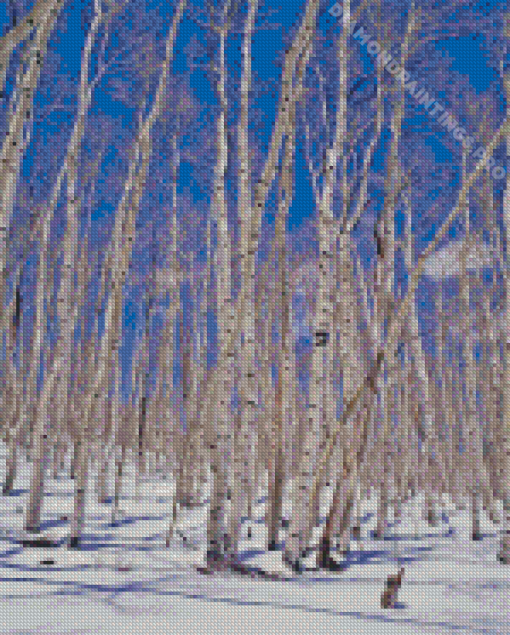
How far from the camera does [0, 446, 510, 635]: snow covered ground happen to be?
9.44ft

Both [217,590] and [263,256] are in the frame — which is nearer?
[217,590]

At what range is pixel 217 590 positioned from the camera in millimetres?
3615

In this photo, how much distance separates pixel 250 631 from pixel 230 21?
5.28 metres

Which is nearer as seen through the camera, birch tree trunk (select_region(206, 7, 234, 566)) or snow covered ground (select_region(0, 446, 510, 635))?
snow covered ground (select_region(0, 446, 510, 635))

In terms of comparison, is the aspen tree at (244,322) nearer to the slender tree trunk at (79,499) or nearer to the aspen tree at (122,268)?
the aspen tree at (122,268)

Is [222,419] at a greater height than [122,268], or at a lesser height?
lesser

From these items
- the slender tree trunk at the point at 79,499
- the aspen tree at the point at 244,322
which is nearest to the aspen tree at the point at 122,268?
the slender tree trunk at the point at 79,499

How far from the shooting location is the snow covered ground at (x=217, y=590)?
288 centimetres

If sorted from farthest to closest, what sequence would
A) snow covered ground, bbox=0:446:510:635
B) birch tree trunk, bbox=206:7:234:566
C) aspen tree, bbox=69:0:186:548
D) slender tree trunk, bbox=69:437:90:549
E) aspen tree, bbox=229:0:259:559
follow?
aspen tree, bbox=69:0:186:548
slender tree trunk, bbox=69:437:90:549
aspen tree, bbox=229:0:259:559
birch tree trunk, bbox=206:7:234:566
snow covered ground, bbox=0:446:510:635

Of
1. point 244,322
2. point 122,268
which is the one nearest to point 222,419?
point 244,322

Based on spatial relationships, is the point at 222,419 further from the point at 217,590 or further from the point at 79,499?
the point at 79,499

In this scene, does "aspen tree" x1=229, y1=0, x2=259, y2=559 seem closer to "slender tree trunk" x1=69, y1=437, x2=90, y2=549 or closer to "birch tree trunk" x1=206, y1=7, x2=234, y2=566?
"birch tree trunk" x1=206, y1=7, x2=234, y2=566

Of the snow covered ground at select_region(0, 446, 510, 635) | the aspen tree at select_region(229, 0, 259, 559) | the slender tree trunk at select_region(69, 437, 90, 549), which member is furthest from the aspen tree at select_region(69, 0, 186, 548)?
the snow covered ground at select_region(0, 446, 510, 635)

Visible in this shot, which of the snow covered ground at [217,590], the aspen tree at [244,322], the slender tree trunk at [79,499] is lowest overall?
the snow covered ground at [217,590]
